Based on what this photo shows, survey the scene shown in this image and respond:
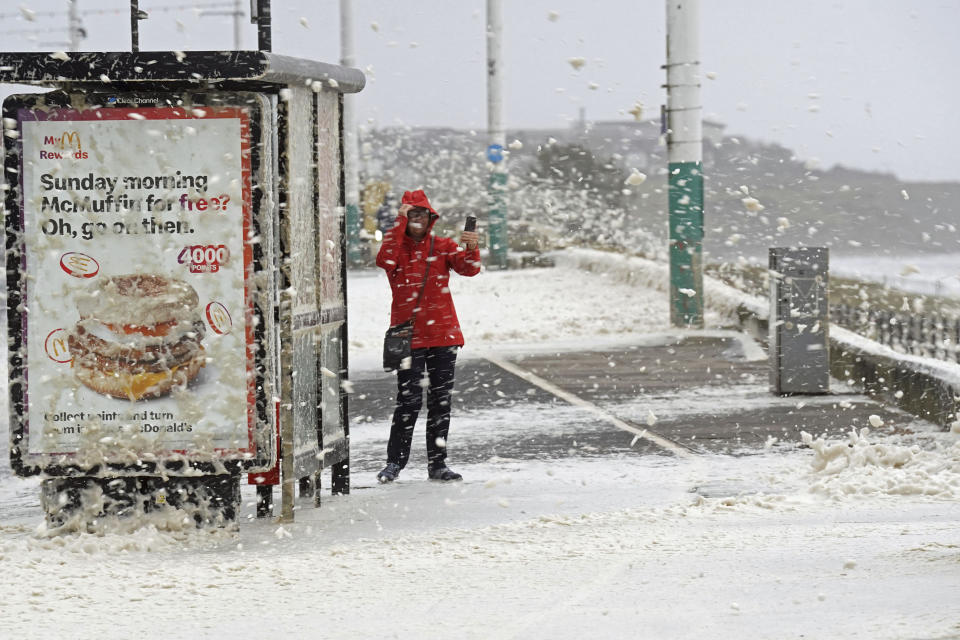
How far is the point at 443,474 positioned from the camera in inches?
332

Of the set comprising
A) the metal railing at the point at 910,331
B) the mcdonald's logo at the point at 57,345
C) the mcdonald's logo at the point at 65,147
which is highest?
the mcdonald's logo at the point at 65,147

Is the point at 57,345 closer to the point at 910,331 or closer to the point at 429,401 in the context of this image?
the point at 429,401

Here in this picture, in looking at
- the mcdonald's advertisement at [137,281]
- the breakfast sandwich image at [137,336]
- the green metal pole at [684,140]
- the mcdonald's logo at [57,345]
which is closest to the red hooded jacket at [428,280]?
the mcdonald's advertisement at [137,281]

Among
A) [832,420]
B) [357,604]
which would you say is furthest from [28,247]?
[832,420]

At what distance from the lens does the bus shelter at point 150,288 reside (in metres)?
6.79

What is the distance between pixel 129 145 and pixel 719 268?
71.9 ft

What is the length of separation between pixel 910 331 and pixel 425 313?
6.38 m

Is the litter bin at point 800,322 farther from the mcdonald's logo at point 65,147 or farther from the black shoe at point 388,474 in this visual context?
the mcdonald's logo at point 65,147

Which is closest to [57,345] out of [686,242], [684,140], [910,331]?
[910,331]

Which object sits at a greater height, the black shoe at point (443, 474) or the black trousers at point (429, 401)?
the black trousers at point (429, 401)

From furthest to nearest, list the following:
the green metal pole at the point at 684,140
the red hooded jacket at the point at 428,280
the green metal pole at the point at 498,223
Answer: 1. the green metal pole at the point at 498,223
2. the green metal pole at the point at 684,140
3. the red hooded jacket at the point at 428,280

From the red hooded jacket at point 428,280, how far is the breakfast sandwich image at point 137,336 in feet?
5.56

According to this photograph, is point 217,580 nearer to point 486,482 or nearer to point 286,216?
point 286,216

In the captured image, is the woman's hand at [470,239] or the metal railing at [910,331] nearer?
the woman's hand at [470,239]
